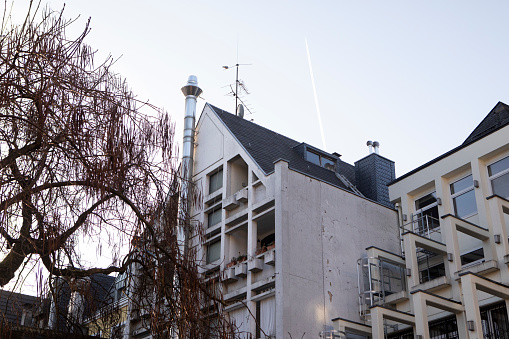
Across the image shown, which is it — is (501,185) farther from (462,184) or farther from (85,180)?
(85,180)

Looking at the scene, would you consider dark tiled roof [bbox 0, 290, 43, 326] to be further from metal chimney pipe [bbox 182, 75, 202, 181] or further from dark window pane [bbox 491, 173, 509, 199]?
metal chimney pipe [bbox 182, 75, 202, 181]

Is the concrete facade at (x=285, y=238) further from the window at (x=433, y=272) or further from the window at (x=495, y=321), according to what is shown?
the window at (x=495, y=321)

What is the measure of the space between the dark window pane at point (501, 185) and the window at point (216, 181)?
10868 millimetres

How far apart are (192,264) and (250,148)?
19.5 m

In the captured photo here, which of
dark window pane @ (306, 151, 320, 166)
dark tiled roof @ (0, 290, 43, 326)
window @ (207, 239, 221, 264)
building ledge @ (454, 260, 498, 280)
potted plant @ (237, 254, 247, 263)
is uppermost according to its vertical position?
dark window pane @ (306, 151, 320, 166)

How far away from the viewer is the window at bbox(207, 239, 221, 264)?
1041 inches

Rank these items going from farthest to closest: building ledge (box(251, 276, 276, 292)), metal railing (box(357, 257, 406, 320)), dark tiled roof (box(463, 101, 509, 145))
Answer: dark tiled roof (box(463, 101, 509, 145)), metal railing (box(357, 257, 406, 320)), building ledge (box(251, 276, 276, 292))

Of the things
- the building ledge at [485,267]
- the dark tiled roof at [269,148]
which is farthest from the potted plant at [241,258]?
the building ledge at [485,267]

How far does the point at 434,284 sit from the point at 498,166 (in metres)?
4.75

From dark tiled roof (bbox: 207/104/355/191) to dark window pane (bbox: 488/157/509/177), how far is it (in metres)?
6.96

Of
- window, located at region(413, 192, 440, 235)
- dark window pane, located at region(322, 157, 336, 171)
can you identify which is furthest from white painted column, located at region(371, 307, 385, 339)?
dark window pane, located at region(322, 157, 336, 171)

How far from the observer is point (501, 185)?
22.8 meters

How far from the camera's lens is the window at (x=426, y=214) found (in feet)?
82.8

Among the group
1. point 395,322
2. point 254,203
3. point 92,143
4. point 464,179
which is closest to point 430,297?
point 395,322
